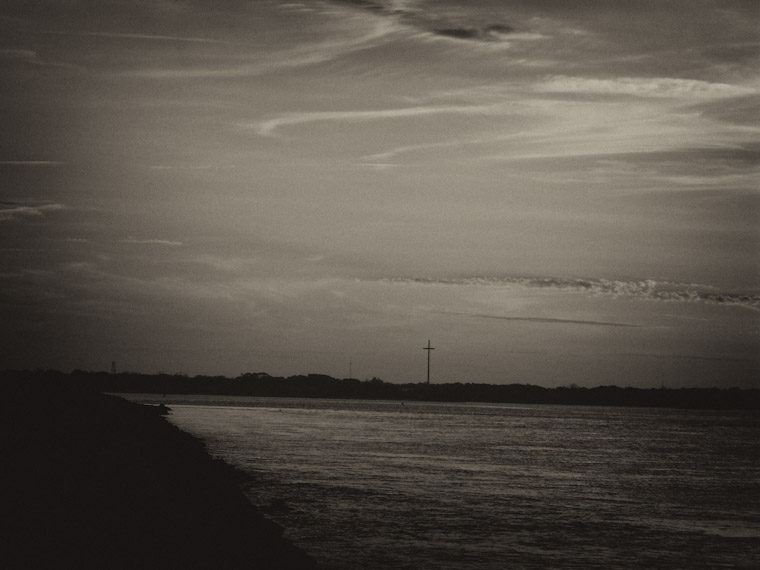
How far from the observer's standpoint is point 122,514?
22.0 m

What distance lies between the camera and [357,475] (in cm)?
4700

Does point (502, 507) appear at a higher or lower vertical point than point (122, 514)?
lower

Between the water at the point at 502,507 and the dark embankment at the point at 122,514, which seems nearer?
the dark embankment at the point at 122,514

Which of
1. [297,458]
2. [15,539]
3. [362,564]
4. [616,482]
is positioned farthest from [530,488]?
[15,539]

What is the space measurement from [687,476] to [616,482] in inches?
339

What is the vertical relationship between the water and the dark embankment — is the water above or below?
below

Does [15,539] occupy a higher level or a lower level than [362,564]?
higher

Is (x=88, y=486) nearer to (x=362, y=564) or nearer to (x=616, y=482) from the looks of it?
(x=362, y=564)

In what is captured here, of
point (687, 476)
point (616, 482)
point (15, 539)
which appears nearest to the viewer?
point (15, 539)

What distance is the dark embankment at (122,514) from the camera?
58.0 feet

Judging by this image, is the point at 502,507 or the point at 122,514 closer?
the point at 122,514

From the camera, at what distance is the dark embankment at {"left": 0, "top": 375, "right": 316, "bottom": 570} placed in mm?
17680

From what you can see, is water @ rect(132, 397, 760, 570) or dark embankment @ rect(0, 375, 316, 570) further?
water @ rect(132, 397, 760, 570)

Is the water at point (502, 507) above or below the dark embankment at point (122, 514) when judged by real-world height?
below
